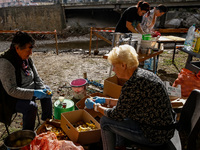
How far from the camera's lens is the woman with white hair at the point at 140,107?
62.1 inches

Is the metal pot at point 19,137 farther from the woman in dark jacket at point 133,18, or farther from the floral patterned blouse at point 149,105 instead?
the woman in dark jacket at point 133,18

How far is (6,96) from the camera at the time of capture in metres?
2.24

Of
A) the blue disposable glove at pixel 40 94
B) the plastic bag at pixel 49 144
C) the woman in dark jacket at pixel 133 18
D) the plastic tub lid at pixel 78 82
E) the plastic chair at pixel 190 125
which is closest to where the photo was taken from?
the plastic chair at pixel 190 125

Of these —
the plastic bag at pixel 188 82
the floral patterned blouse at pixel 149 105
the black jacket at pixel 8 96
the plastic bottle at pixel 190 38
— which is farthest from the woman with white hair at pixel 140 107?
the plastic bottle at pixel 190 38

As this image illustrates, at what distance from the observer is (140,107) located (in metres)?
1.63

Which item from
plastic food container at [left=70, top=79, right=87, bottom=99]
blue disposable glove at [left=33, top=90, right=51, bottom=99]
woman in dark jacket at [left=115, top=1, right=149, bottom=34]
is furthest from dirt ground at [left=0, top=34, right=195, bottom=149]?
woman in dark jacket at [left=115, top=1, right=149, bottom=34]

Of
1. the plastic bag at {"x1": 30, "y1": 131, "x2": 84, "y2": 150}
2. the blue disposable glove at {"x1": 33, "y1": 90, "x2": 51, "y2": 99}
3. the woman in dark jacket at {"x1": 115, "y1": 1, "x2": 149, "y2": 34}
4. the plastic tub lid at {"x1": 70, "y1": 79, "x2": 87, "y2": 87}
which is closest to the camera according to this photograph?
the plastic bag at {"x1": 30, "y1": 131, "x2": 84, "y2": 150}

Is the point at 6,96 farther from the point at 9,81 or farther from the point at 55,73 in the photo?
the point at 55,73

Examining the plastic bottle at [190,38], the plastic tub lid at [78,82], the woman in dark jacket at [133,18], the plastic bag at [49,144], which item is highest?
the woman in dark jacket at [133,18]

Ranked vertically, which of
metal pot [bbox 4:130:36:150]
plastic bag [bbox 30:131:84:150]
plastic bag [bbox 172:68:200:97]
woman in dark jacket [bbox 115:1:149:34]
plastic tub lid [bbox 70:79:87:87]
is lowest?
metal pot [bbox 4:130:36:150]

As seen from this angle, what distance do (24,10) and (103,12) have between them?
1196cm

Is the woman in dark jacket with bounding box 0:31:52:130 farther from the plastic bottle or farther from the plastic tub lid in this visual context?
the plastic bottle

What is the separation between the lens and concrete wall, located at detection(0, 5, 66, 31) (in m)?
20.7

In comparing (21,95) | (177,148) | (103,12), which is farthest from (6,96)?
(103,12)
